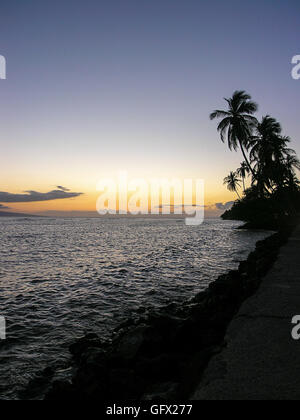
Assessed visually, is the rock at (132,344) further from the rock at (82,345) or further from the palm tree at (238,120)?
the palm tree at (238,120)

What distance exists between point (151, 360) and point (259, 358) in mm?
1756

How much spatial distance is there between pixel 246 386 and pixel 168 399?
1.01m

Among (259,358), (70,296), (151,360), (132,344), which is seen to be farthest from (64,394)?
(70,296)

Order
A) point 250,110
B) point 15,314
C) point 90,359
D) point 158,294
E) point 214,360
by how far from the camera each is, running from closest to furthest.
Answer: point 214,360 < point 90,359 < point 15,314 < point 158,294 < point 250,110

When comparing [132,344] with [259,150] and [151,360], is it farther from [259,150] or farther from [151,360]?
[259,150]

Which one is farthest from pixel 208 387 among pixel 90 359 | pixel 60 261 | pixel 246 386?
pixel 60 261

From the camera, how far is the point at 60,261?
18906 millimetres

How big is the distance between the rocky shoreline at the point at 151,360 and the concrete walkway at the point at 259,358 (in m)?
0.24

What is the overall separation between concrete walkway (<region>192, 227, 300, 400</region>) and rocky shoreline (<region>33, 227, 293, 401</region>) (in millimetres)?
237

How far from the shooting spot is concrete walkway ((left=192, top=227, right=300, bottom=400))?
3090 millimetres

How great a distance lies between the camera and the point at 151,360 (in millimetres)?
4332

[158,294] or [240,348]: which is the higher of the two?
[240,348]
